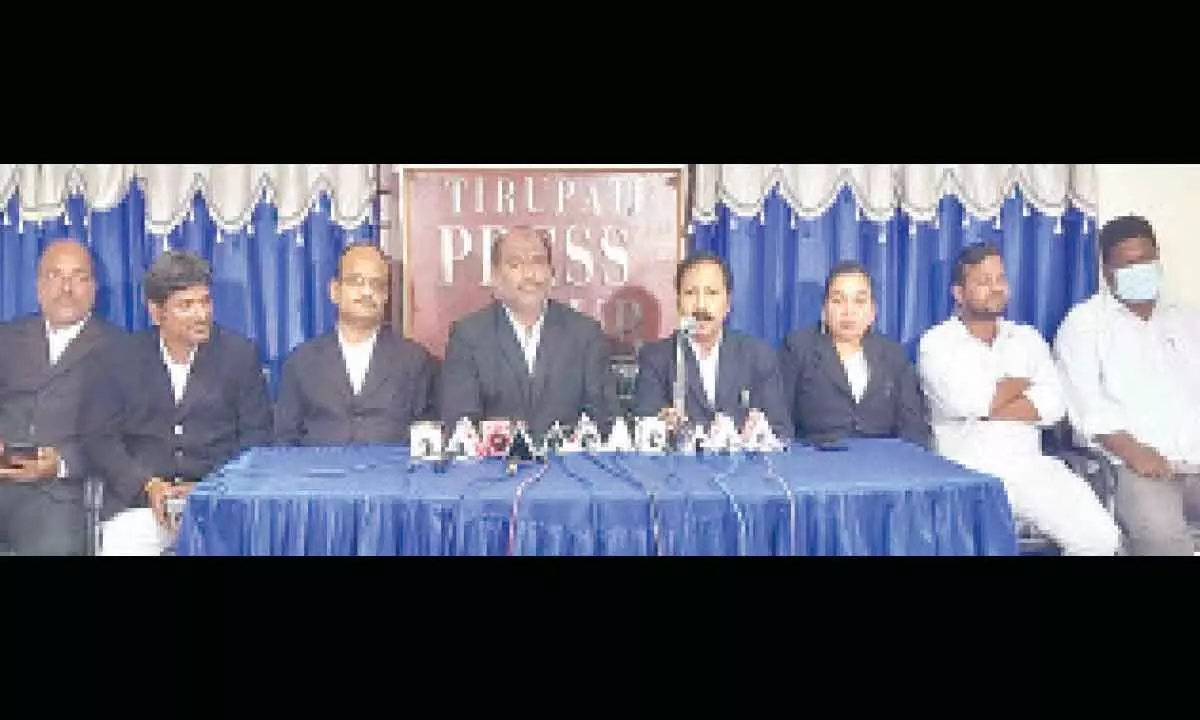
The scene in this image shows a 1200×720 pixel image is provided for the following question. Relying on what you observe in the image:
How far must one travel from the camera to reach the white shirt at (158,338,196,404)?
4.74m

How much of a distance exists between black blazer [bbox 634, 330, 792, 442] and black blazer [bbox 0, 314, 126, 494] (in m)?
2.38

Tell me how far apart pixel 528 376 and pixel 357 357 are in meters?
0.77

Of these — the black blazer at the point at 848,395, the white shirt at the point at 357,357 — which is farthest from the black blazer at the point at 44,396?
the black blazer at the point at 848,395

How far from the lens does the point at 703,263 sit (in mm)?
4910

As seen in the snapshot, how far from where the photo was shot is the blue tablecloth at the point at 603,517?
360cm

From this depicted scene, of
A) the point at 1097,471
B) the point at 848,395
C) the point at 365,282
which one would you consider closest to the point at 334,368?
the point at 365,282

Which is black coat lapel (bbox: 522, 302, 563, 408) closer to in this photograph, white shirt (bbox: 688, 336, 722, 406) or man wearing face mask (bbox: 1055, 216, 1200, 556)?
white shirt (bbox: 688, 336, 722, 406)

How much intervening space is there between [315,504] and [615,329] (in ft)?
6.12

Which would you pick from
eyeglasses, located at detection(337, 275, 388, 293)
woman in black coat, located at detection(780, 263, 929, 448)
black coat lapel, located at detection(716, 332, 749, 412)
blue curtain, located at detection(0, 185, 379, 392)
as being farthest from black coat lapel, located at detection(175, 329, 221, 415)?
woman in black coat, located at detection(780, 263, 929, 448)

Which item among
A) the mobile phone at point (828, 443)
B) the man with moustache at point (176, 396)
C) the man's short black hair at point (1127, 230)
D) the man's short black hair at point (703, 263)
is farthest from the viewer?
the man's short black hair at point (1127, 230)

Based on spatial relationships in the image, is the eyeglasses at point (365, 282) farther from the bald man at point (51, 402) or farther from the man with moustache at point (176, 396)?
the bald man at point (51, 402)

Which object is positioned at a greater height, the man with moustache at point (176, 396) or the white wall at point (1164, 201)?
the white wall at point (1164, 201)

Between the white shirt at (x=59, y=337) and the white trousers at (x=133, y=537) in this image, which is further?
the white shirt at (x=59, y=337)

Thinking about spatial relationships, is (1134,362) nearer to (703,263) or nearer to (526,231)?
(703,263)
